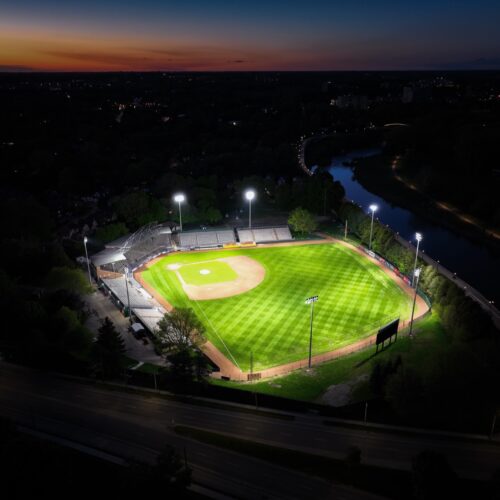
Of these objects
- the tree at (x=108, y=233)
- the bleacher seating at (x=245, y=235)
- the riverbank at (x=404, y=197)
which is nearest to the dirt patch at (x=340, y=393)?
the bleacher seating at (x=245, y=235)

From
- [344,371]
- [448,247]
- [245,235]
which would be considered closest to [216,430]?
[344,371]

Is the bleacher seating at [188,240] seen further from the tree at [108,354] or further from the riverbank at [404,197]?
the riverbank at [404,197]

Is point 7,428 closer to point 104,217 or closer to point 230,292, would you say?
point 230,292

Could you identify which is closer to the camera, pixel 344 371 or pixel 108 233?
pixel 344 371

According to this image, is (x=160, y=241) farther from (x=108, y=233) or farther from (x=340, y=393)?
(x=340, y=393)

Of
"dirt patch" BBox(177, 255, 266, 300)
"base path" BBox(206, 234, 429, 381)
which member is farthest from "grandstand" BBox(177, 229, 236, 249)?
"base path" BBox(206, 234, 429, 381)

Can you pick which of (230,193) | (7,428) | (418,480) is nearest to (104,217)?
(230,193)

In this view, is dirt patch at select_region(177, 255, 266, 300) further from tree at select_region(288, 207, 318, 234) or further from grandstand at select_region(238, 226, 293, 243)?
tree at select_region(288, 207, 318, 234)
